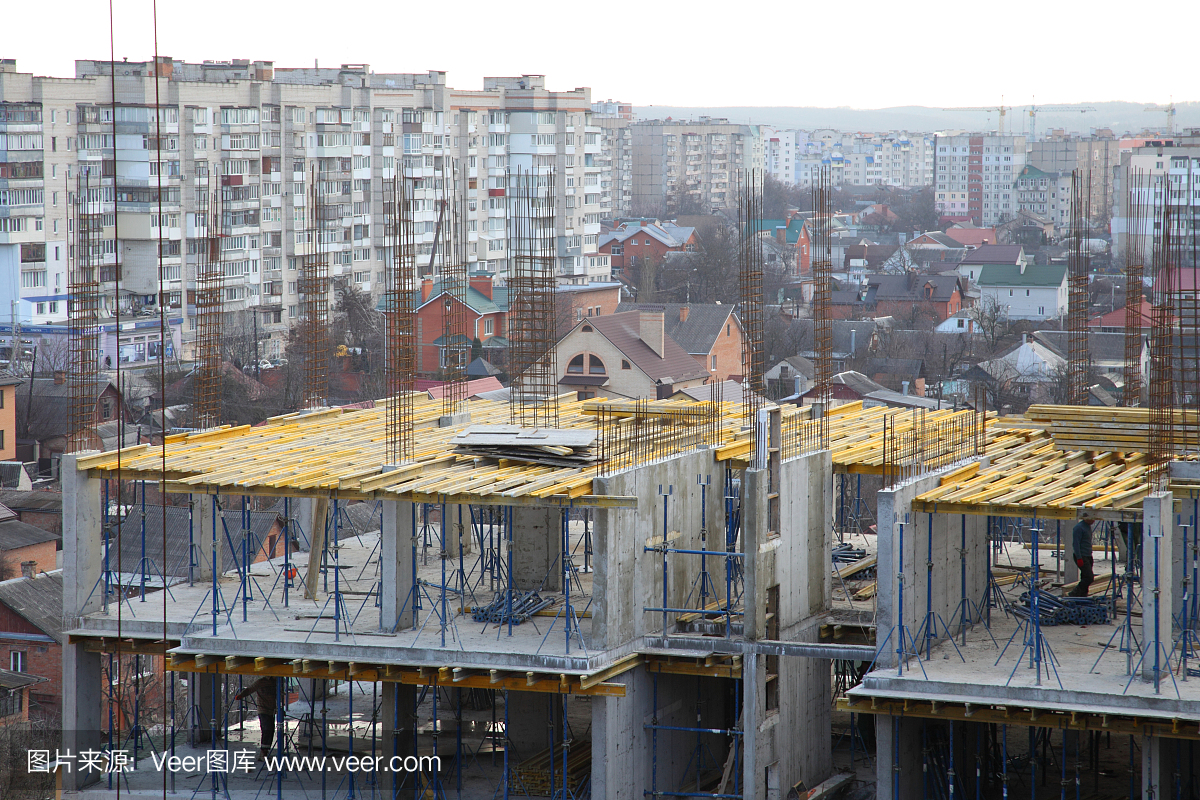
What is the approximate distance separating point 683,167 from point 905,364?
12102cm

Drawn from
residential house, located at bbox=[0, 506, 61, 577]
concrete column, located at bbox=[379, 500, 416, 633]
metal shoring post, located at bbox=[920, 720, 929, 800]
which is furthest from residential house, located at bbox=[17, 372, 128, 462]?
metal shoring post, located at bbox=[920, 720, 929, 800]

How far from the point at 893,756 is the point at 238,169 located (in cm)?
6085

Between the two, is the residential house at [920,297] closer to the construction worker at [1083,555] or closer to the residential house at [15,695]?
the residential house at [15,695]

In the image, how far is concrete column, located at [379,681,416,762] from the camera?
66.1 feet

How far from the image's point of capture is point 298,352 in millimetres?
63312

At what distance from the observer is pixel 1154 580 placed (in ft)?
55.5

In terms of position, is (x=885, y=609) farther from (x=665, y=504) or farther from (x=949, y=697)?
(x=665, y=504)

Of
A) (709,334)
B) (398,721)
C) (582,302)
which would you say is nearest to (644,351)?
(709,334)

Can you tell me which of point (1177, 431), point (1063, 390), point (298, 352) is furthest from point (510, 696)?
point (298, 352)

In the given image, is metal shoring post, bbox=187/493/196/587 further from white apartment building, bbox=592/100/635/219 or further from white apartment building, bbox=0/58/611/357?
white apartment building, bbox=592/100/635/219

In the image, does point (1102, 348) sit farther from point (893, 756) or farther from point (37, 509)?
point (893, 756)

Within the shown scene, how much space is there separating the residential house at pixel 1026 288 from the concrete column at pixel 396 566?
75.3m

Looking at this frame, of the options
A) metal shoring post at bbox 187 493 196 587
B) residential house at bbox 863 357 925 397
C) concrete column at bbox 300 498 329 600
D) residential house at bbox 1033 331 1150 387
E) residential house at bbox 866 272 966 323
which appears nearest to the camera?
concrete column at bbox 300 498 329 600

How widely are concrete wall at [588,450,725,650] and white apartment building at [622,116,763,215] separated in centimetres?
16528
